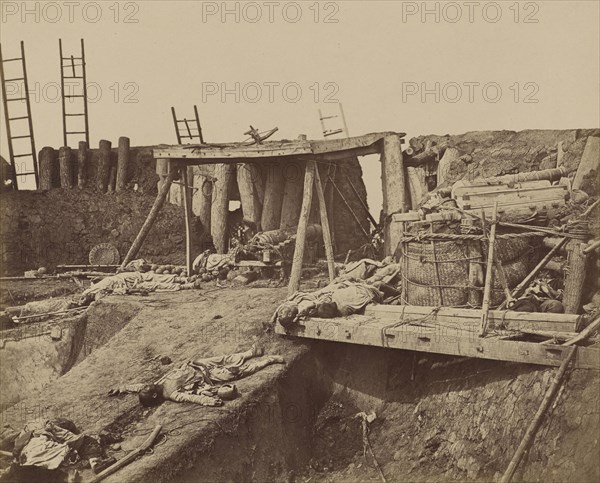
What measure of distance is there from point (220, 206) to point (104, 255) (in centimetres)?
339

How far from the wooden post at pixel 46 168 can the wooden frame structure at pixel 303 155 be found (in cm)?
671

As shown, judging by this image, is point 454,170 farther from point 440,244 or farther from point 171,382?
point 171,382

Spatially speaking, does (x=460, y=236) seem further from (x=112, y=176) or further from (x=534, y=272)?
(x=112, y=176)

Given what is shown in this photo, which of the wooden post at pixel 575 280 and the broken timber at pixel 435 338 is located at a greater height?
the wooden post at pixel 575 280

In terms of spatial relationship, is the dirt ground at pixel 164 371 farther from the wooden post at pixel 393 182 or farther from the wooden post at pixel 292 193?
the wooden post at pixel 292 193

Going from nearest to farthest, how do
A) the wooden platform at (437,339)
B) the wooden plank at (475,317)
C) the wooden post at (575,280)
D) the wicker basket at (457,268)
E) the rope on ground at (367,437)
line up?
1. the wooden platform at (437,339)
2. the wooden plank at (475,317)
3. the rope on ground at (367,437)
4. the wooden post at (575,280)
5. the wicker basket at (457,268)

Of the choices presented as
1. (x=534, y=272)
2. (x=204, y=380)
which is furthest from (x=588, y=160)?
(x=204, y=380)

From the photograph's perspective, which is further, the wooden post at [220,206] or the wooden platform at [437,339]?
the wooden post at [220,206]

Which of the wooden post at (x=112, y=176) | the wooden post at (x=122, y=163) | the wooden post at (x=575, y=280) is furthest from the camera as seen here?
the wooden post at (x=112, y=176)

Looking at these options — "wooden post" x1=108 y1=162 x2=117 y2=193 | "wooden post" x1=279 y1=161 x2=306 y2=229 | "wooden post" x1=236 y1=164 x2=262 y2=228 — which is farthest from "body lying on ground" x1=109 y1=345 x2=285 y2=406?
"wooden post" x1=108 y1=162 x2=117 y2=193

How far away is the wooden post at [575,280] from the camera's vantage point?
7.70 meters

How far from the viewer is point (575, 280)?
773 centimetres

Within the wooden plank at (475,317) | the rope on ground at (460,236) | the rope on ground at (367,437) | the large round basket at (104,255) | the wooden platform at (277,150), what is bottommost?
the rope on ground at (367,437)

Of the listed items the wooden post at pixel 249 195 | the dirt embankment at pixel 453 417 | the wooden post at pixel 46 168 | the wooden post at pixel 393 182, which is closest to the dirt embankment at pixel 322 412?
the dirt embankment at pixel 453 417
